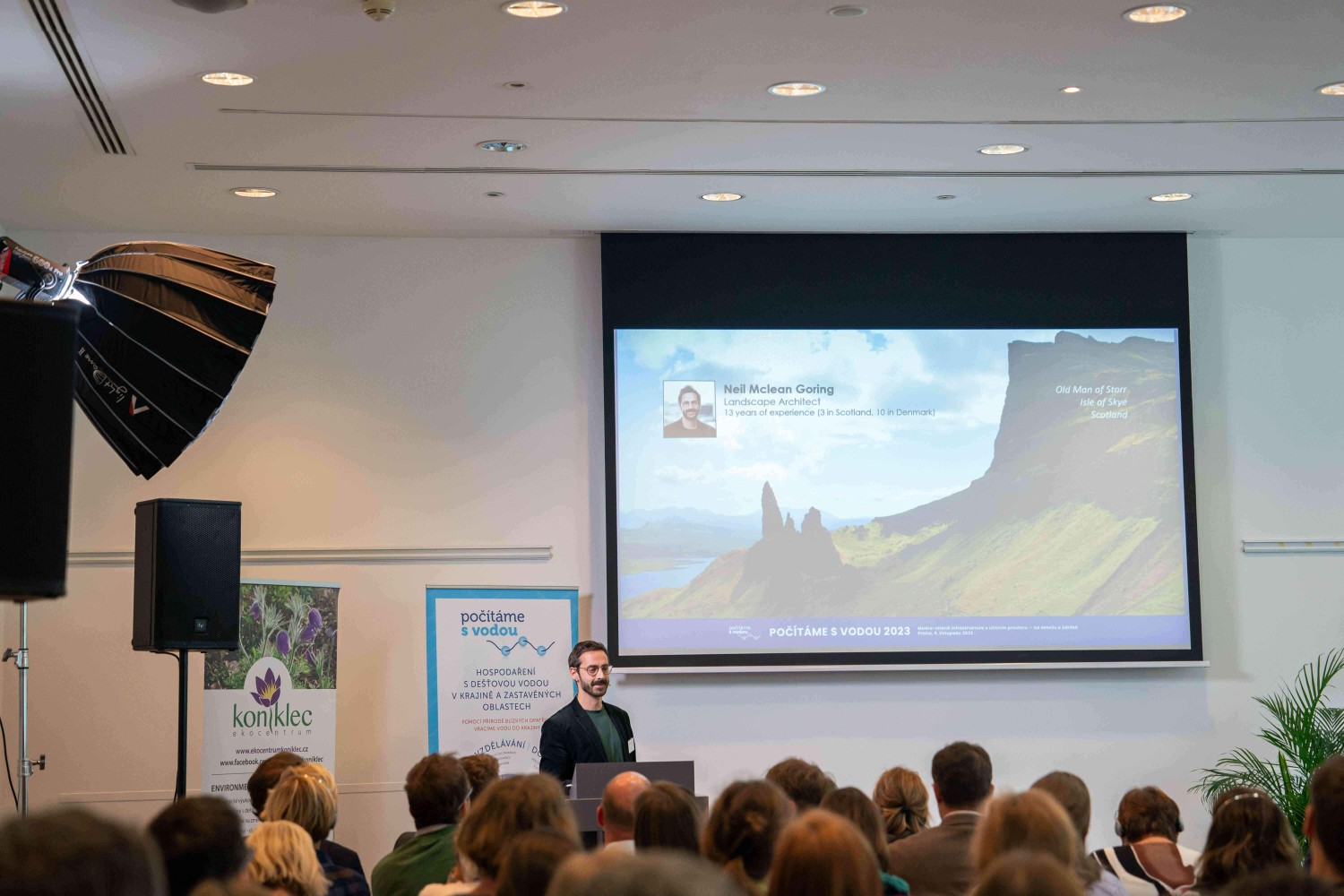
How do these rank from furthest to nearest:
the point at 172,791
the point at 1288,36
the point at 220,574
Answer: the point at 172,791, the point at 220,574, the point at 1288,36

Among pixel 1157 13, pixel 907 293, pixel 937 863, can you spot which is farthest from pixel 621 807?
pixel 907 293

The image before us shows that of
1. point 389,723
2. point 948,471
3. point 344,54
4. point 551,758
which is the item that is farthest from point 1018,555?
point 344,54

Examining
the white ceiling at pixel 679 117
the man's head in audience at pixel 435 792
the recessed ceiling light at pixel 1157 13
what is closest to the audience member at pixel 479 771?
the man's head in audience at pixel 435 792

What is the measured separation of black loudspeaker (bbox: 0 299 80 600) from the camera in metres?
2.65

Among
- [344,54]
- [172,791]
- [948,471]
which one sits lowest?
[172,791]

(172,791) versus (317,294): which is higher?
(317,294)

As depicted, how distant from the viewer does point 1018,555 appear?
7668 mm

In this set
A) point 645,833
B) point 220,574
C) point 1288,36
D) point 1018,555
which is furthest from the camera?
point 1018,555

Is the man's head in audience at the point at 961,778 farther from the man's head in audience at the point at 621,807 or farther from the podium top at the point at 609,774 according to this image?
the podium top at the point at 609,774

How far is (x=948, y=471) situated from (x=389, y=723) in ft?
10.6

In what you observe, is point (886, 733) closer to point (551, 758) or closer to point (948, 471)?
point (948, 471)

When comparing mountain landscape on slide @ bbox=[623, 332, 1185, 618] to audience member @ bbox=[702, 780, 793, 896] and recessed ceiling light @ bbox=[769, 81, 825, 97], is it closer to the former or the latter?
recessed ceiling light @ bbox=[769, 81, 825, 97]

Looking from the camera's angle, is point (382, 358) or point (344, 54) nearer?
point (344, 54)

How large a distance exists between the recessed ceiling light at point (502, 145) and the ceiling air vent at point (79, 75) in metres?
1.43
